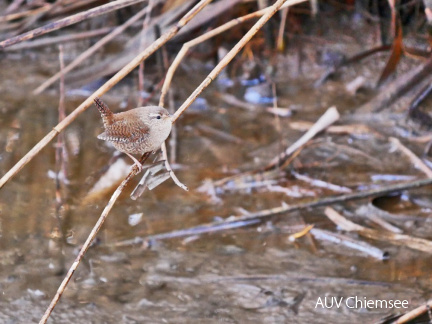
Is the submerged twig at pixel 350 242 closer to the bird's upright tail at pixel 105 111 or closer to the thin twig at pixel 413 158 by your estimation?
the thin twig at pixel 413 158

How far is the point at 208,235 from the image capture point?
9.62 ft

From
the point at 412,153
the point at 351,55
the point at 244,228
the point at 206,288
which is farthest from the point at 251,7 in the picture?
the point at 206,288

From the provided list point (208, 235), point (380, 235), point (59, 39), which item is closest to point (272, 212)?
point (208, 235)

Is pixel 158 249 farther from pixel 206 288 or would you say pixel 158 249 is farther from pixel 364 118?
pixel 364 118

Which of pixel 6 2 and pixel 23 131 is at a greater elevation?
pixel 6 2

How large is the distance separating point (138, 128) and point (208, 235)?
129 cm

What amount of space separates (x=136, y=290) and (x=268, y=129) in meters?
1.77

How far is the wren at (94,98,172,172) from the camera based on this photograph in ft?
5.66

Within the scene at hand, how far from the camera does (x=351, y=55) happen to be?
14.9 feet

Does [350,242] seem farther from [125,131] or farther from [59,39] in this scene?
[59,39]

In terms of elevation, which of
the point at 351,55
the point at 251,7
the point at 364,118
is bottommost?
the point at 364,118

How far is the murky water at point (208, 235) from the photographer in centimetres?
245

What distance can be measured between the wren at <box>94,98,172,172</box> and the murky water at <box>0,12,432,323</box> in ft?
2.97

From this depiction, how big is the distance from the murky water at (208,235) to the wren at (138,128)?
35.7 inches
